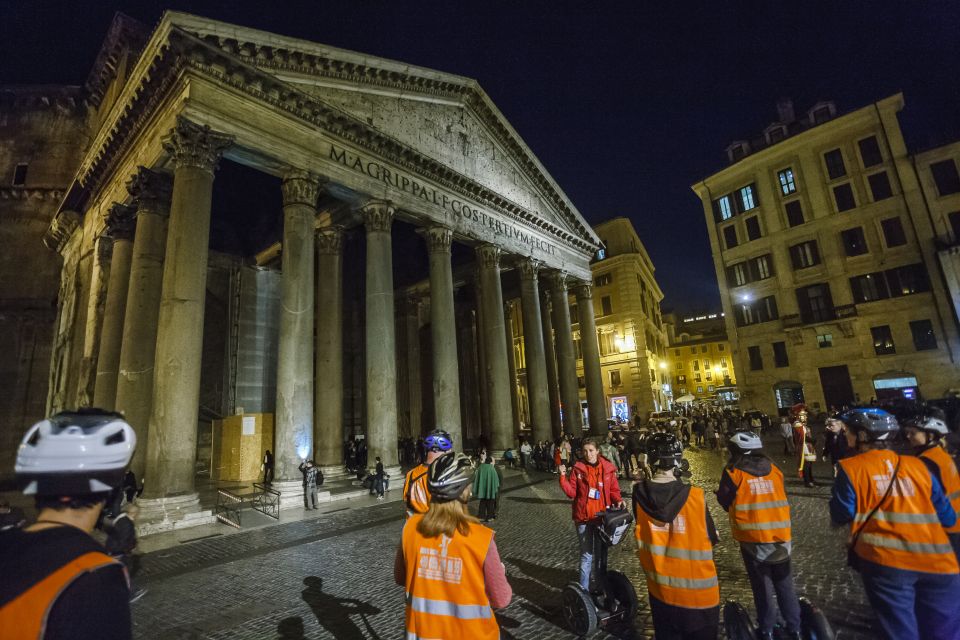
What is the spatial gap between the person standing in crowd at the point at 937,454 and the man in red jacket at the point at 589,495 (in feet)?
8.04

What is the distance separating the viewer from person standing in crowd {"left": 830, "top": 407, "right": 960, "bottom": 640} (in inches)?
113

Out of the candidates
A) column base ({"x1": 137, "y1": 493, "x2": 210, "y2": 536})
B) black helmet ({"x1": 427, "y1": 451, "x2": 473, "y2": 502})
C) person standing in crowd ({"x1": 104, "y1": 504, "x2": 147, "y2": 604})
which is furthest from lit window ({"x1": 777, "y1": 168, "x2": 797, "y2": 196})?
person standing in crowd ({"x1": 104, "y1": 504, "x2": 147, "y2": 604})

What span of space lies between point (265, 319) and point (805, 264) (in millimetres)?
29661

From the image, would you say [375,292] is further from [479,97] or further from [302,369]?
[479,97]

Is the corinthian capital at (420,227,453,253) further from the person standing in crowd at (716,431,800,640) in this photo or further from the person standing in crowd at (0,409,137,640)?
the person standing in crowd at (0,409,137,640)

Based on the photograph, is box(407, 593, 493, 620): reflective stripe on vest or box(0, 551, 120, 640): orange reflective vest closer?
box(0, 551, 120, 640): orange reflective vest

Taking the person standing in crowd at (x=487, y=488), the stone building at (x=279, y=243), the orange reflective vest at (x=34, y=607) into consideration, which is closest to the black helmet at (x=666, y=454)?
the orange reflective vest at (x=34, y=607)

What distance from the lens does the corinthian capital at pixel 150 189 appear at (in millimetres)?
11773

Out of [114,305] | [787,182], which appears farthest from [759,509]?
[787,182]

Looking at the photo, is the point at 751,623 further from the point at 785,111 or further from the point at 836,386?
the point at 785,111

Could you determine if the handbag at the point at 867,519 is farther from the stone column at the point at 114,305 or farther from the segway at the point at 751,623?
the stone column at the point at 114,305

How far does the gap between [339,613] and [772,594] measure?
4.16 meters

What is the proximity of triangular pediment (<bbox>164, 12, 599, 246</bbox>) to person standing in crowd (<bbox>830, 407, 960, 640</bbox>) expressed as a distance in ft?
45.8

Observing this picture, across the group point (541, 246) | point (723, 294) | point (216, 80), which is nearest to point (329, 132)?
point (216, 80)
